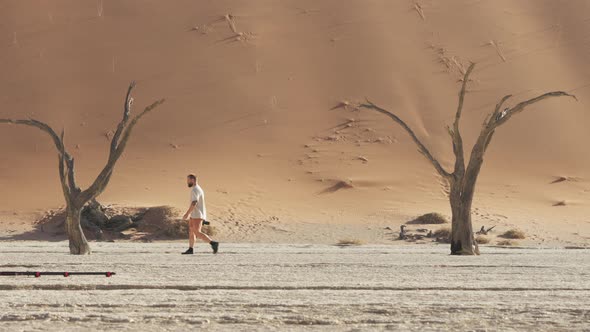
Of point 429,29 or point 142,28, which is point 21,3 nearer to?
point 142,28

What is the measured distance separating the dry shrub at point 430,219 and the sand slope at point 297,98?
2.07 m

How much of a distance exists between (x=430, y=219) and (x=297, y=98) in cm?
1710

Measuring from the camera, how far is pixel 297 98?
51375mm

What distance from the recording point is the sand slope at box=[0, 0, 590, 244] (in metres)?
42.2

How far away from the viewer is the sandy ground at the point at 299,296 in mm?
8977

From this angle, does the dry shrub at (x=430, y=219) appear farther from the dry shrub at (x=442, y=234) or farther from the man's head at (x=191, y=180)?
the man's head at (x=191, y=180)

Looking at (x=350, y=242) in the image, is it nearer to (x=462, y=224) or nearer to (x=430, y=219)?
(x=430, y=219)

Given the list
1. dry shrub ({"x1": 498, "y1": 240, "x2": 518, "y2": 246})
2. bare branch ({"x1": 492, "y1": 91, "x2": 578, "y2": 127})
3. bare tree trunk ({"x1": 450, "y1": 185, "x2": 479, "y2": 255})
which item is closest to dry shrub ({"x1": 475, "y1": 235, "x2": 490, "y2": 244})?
dry shrub ({"x1": 498, "y1": 240, "x2": 518, "y2": 246})

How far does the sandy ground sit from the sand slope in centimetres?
2038

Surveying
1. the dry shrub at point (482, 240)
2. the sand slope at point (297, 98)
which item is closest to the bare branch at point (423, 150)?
the dry shrub at point (482, 240)

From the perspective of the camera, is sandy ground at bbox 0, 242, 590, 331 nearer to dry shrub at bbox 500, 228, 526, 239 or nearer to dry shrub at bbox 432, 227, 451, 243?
dry shrub at bbox 432, 227, 451, 243

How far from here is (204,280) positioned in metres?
13.4

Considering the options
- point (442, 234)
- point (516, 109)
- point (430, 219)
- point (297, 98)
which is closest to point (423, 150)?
point (516, 109)

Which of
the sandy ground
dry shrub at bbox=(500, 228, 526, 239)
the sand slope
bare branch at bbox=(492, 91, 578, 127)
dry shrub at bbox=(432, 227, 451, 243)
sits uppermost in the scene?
the sand slope
